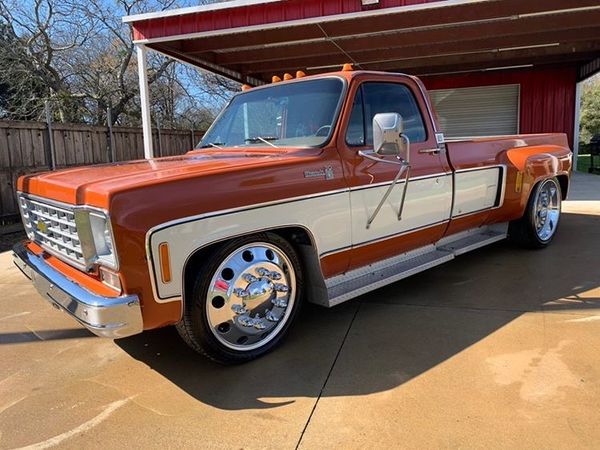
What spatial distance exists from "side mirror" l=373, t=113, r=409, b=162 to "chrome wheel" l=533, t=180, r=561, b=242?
303 cm

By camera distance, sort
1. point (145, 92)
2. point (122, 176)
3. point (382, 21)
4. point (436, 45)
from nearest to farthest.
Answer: point (122, 176)
point (382, 21)
point (145, 92)
point (436, 45)

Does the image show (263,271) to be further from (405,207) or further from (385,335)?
(405,207)

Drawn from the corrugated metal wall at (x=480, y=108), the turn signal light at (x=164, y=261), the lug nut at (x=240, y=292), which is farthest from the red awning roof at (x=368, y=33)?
the turn signal light at (x=164, y=261)

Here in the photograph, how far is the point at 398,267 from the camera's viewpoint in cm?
417

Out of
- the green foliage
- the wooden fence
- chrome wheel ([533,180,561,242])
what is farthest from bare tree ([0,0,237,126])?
the green foliage

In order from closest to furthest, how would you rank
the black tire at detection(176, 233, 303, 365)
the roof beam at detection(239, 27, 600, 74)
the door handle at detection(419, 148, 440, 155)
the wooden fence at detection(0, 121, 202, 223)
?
the black tire at detection(176, 233, 303, 365), the door handle at detection(419, 148, 440, 155), the wooden fence at detection(0, 121, 202, 223), the roof beam at detection(239, 27, 600, 74)

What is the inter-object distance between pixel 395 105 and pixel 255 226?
191cm

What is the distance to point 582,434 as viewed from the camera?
245 cm

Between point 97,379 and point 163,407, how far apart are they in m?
0.65

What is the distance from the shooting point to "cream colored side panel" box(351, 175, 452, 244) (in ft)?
12.1

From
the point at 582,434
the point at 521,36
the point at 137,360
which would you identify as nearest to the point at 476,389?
the point at 582,434

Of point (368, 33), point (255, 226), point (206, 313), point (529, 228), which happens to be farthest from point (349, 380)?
point (368, 33)

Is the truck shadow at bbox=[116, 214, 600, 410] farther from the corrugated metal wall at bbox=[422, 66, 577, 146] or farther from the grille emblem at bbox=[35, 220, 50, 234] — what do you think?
the corrugated metal wall at bbox=[422, 66, 577, 146]

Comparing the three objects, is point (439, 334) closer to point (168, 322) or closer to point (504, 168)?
point (168, 322)
